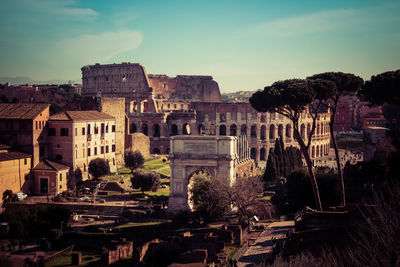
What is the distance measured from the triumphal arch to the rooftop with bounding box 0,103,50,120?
9.89m

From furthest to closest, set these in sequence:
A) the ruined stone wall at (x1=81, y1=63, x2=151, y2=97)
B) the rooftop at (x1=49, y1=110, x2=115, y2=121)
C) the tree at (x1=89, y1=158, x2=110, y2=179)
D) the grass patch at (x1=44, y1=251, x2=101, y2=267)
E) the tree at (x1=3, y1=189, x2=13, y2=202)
Answer: the ruined stone wall at (x1=81, y1=63, x2=151, y2=97) < the tree at (x1=89, y1=158, x2=110, y2=179) < the rooftop at (x1=49, y1=110, x2=115, y2=121) < the tree at (x1=3, y1=189, x2=13, y2=202) < the grass patch at (x1=44, y1=251, x2=101, y2=267)

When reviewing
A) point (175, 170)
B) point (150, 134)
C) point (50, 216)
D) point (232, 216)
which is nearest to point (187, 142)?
point (175, 170)

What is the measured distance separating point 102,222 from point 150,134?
113 feet

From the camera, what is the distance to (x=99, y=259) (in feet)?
69.5

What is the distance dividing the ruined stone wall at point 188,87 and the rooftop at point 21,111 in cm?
4407

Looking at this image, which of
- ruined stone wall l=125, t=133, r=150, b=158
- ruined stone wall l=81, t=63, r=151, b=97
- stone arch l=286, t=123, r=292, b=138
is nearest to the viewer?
ruined stone wall l=125, t=133, r=150, b=158

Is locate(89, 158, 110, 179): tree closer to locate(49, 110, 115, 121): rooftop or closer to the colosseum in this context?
locate(49, 110, 115, 121): rooftop

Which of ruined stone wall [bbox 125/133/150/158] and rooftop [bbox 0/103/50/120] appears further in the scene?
ruined stone wall [bbox 125/133/150/158]

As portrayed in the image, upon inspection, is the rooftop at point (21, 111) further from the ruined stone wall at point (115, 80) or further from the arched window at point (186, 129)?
the ruined stone wall at point (115, 80)

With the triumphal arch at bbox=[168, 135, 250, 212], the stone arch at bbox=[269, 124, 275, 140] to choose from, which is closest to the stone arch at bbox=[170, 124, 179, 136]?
the stone arch at bbox=[269, 124, 275, 140]

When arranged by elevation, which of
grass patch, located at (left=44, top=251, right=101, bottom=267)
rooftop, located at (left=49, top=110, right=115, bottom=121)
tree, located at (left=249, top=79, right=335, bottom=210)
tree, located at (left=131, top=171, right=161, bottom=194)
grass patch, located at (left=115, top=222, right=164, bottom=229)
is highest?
tree, located at (left=249, top=79, right=335, bottom=210)

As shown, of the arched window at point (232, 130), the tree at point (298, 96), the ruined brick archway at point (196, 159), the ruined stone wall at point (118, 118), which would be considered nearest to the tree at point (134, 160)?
the ruined stone wall at point (118, 118)

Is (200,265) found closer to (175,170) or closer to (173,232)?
(173,232)

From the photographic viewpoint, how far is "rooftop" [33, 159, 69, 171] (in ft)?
104
